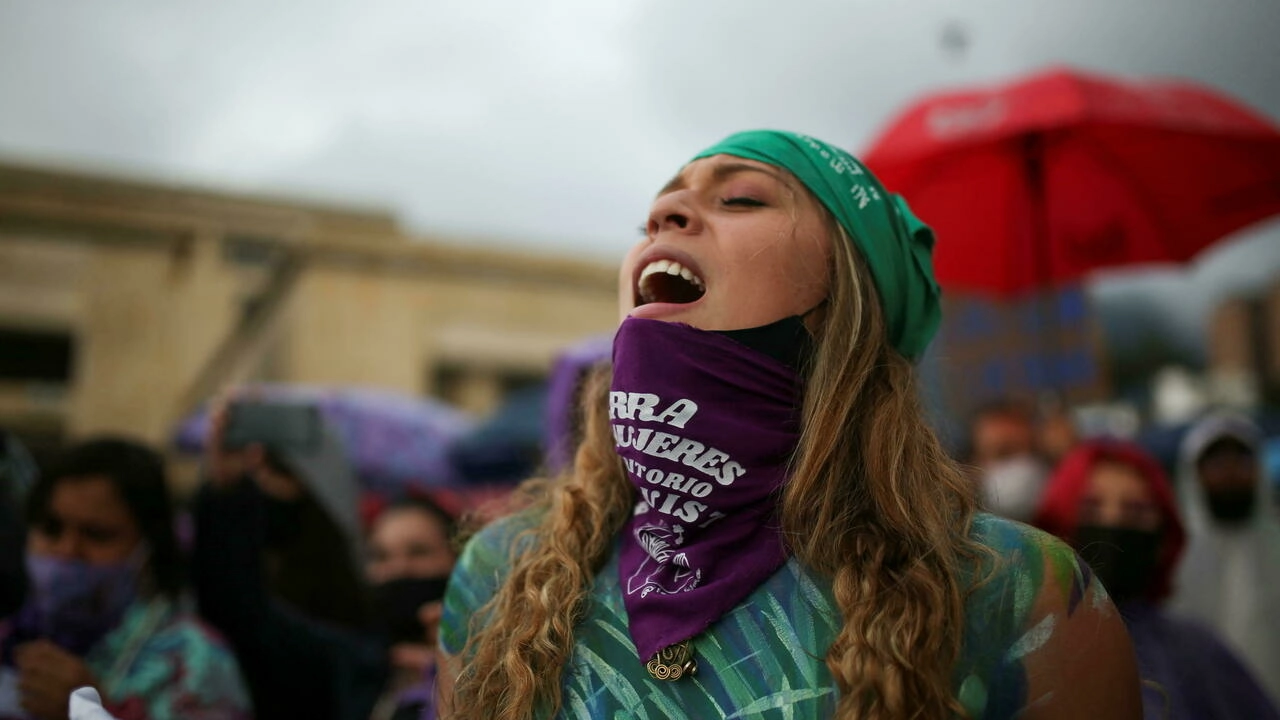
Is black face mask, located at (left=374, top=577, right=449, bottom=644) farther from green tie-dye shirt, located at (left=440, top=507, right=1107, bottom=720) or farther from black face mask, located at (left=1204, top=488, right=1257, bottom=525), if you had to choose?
black face mask, located at (left=1204, top=488, right=1257, bottom=525)

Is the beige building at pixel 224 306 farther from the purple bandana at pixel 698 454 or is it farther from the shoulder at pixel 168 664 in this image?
the purple bandana at pixel 698 454

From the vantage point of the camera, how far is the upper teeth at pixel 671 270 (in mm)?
1470

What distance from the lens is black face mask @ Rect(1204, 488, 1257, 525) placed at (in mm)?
3760

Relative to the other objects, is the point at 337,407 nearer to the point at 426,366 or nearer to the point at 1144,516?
the point at 1144,516

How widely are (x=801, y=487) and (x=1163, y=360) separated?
2771 cm

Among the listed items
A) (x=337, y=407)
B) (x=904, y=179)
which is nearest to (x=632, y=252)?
(x=904, y=179)

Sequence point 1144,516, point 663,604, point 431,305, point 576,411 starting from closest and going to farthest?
point 663,604 < point 576,411 < point 1144,516 < point 431,305

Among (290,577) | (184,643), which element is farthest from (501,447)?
(184,643)

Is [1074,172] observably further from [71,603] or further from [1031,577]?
[71,603]

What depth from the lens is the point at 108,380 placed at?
13.9 m

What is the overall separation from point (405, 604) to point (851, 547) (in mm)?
2040

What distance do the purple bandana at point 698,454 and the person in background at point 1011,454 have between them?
3149 mm

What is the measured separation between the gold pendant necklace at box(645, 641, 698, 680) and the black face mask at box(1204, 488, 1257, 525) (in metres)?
3.31

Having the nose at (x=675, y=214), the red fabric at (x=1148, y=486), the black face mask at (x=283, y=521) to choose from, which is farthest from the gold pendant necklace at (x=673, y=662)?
the black face mask at (x=283, y=521)
